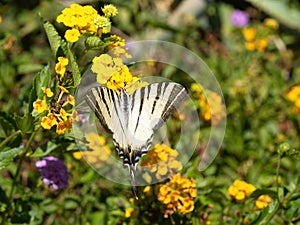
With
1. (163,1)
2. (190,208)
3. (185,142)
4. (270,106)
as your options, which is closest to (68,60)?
(190,208)

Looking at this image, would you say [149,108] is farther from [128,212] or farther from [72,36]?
[128,212]

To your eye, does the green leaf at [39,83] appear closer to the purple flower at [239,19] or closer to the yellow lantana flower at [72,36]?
the yellow lantana flower at [72,36]

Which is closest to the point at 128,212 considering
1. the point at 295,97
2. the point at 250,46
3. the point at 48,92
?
the point at 48,92

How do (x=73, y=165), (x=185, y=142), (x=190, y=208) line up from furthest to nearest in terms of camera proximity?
(x=185, y=142) < (x=73, y=165) < (x=190, y=208)

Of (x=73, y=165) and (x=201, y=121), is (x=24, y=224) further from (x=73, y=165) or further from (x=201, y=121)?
(x=201, y=121)

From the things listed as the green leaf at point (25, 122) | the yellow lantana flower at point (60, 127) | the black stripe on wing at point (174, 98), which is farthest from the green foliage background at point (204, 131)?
the black stripe on wing at point (174, 98)

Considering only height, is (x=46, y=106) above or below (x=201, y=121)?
above

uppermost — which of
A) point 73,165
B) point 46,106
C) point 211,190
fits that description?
point 46,106
